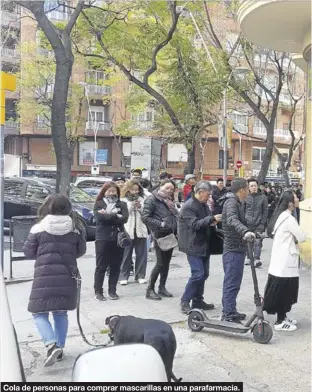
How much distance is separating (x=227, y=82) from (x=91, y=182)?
1121cm

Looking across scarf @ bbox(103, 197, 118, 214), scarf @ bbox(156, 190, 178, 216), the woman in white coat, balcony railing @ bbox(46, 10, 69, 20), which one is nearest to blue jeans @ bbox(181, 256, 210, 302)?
the woman in white coat

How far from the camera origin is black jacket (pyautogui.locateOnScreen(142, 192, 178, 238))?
621 centimetres

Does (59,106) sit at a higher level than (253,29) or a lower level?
lower

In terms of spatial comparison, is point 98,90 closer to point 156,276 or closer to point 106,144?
point 106,144

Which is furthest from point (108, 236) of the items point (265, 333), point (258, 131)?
point (258, 131)

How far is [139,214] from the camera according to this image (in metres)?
7.14

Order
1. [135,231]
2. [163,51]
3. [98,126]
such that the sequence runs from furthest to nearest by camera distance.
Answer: [98,126], [163,51], [135,231]

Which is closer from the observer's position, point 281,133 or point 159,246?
point 159,246

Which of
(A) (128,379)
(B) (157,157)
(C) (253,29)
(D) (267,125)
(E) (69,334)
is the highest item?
(C) (253,29)

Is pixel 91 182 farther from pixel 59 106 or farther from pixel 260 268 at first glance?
A: pixel 260 268

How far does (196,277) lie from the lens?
18.3 ft

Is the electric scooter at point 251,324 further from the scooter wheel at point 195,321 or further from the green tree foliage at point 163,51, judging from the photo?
the green tree foliage at point 163,51

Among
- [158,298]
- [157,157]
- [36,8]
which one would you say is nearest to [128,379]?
[158,298]

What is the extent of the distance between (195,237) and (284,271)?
106 cm
